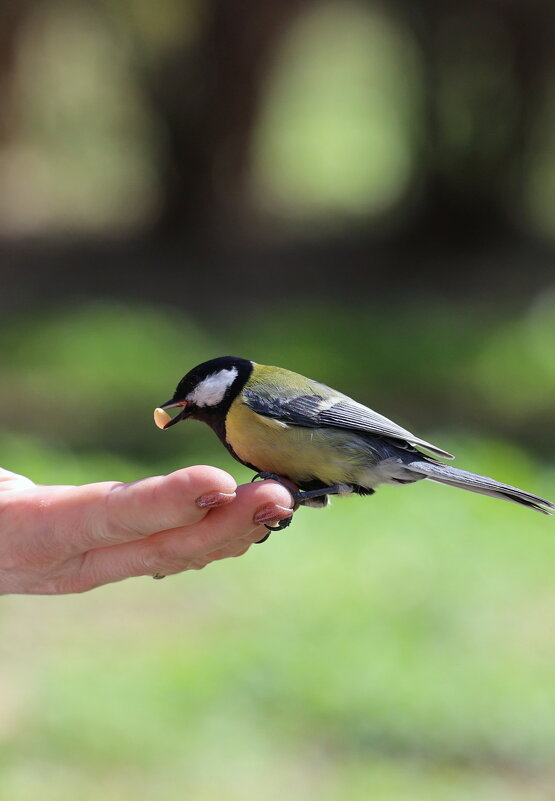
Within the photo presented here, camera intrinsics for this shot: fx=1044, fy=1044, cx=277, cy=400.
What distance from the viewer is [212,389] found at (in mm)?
2742

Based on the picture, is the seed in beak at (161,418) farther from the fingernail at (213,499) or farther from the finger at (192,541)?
the fingernail at (213,499)

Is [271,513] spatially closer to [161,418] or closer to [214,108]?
[161,418]

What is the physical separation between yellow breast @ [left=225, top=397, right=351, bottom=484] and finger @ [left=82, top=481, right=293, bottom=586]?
0.26 meters

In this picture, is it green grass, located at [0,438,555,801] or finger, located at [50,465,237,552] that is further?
green grass, located at [0,438,555,801]

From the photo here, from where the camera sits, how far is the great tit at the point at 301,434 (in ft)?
8.82

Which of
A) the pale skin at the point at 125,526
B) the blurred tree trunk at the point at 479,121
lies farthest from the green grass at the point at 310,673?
the blurred tree trunk at the point at 479,121

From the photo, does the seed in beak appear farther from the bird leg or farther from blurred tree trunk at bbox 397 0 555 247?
blurred tree trunk at bbox 397 0 555 247

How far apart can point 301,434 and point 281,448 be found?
0.25 ft

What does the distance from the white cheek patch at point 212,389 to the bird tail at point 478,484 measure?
1.72 feet

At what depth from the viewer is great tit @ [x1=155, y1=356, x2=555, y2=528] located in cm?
269

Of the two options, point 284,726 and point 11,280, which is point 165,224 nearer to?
point 11,280

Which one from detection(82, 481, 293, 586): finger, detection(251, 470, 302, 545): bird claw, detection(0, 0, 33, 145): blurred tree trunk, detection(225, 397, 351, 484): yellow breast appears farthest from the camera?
detection(0, 0, 33, 145): blurred tree trunk

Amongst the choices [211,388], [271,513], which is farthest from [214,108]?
[271,513]

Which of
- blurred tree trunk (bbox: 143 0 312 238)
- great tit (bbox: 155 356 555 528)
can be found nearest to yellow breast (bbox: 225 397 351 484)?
great tit (bbox: 155 356 555 528)
